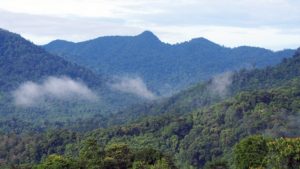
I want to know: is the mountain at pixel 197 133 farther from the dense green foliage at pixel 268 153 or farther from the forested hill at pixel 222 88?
the forested hill at pixel 222 88

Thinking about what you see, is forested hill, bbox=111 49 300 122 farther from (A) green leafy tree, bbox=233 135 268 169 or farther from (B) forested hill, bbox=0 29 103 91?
(A) green leafy tree, bbox=233 135 268 169

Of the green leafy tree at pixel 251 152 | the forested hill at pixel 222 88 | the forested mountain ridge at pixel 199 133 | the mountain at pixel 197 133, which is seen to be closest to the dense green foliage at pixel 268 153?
the green leafy tree at pixel 251 152

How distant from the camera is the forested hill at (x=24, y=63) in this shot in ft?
588

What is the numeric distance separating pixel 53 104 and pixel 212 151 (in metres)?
102

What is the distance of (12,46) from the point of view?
188 meters

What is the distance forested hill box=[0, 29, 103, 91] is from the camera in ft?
588

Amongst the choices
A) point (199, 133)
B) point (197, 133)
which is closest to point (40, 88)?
point (197, 133)

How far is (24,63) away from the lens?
18388 cm

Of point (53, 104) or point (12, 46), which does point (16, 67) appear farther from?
point (53, 104)

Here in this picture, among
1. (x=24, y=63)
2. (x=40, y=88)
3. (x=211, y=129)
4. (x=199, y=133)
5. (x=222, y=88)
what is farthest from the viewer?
(x=24, y=63)

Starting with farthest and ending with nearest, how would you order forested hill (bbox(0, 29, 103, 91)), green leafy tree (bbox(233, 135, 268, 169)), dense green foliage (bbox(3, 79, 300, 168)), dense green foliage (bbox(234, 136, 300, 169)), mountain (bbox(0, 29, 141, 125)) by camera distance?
forested hill (bbox(0, 29, 103, 91)) → mountain (bbox(0, 29, 141, 125)) → dense green foliage (bbox(3, 79, 300, 168)) → green leafy tree (bbox(233, 135, 268, 169)) → dense green foliage (bbox(234, 136, 300, 169))

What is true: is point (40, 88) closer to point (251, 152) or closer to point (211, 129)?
point (211, 129)

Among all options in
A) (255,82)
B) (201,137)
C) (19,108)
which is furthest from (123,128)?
(19,108)

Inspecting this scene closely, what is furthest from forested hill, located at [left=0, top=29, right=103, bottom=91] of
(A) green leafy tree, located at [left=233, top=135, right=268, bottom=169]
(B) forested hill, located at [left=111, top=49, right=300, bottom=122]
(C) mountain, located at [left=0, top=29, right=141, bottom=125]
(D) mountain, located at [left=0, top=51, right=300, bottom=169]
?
(A) green leafy tree, located at [left=233, top=135, right=268, bottom=169]
